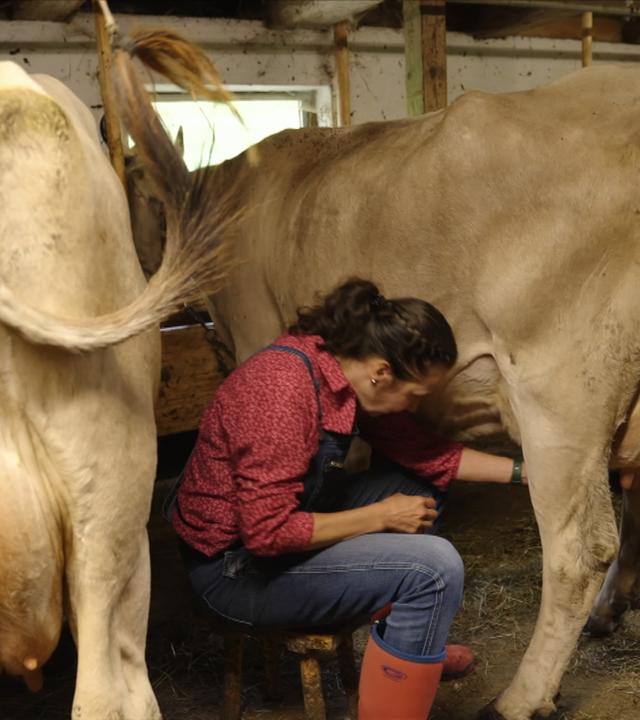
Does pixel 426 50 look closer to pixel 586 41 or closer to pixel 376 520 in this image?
pixel 586 41

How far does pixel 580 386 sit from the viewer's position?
258 cm

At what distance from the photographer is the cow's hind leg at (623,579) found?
11.1 feet

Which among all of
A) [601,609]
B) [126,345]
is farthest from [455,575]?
[601,609]

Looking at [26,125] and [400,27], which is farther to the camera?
[400,27]

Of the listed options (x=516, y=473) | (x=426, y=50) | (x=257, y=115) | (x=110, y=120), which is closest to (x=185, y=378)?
(x=110, y=120)

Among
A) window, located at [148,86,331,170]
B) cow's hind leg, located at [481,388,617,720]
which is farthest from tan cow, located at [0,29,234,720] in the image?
window, located at [148,86,331,170]

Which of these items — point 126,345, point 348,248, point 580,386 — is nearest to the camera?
point 126,345

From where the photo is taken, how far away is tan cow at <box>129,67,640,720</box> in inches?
100.0

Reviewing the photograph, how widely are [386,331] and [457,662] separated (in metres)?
1.25

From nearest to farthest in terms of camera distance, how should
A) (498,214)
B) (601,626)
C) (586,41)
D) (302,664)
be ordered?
(302,664) → (498,214) → (601,626) → (586,41)

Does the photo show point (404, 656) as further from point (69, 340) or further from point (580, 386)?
point (69, 340)

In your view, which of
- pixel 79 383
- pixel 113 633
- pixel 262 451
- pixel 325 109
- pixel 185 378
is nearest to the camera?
pixel 79 383

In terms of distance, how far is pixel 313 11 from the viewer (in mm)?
4910

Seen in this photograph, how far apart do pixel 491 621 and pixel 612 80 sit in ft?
6.21
